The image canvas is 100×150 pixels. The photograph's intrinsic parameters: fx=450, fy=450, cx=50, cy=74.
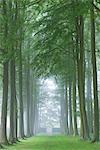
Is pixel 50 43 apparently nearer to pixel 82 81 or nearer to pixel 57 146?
pixel 82 81

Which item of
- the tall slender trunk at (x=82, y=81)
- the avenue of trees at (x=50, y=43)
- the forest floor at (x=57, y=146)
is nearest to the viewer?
the forest floor at (x=57, y=146)

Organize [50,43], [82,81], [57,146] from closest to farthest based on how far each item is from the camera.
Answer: [57,146], [50,43], [82,81]

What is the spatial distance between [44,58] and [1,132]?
245 inches

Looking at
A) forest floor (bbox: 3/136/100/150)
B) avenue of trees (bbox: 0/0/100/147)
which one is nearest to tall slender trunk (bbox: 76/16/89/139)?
avenue of trees (bbox: 0/0/100/147)

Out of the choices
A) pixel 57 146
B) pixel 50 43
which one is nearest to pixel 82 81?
pixel 50 43

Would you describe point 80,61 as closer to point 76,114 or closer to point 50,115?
point 76,114

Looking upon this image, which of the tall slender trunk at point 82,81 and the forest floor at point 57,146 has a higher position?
the tall slender trunk at point 82,81

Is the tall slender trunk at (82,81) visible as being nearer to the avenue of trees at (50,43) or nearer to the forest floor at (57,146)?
the avenue of trees at (50,43)

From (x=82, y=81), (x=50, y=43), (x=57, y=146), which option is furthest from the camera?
(x=82, y=81)

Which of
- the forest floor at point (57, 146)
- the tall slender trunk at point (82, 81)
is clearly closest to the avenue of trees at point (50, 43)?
the tall slender trunk at point (82, 81)

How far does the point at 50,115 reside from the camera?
431 feet

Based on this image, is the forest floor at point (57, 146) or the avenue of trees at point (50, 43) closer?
the forest floor at point (57, 146)

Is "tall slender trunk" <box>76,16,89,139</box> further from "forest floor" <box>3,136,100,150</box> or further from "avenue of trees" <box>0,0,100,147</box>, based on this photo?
"forest floor" <box>3,136,100,150</box>

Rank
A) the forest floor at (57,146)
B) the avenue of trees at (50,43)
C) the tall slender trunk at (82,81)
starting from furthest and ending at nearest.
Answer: the tall slender trunk at (82,81)
the avenue of trees at (50,43)
the forest floor at (57,146)
